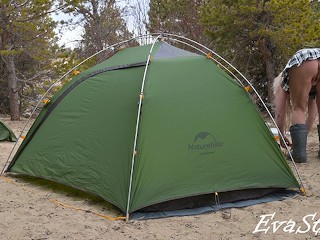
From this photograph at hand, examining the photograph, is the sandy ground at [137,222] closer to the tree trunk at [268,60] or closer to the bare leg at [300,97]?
the bare leg at [300,97]

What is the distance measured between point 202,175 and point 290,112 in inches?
86.7

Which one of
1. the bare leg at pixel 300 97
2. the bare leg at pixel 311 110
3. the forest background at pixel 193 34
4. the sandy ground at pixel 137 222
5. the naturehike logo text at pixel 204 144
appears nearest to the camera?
the sandy ground at pixel 137 222

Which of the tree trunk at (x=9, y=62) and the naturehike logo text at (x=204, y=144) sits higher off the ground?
the tree trunk at (x=9, y=62)

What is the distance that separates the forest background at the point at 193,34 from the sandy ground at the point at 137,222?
3950 millimetres

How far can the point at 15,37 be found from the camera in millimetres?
11547

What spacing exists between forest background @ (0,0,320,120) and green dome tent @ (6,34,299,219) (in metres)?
3.24

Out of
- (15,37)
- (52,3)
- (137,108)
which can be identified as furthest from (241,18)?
(137,108)

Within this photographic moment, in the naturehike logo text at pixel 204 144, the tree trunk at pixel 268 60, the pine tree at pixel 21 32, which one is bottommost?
the naturehike logo text at pixel 204 144

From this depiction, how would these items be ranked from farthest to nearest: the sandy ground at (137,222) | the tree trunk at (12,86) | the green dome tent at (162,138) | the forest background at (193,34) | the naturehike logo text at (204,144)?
the tree trunk at (12,86) < the forest background at (193,34) < the naturehike logo text at (204,144) < the green dome tent at (162,138) < the sandy ground at (137,222)

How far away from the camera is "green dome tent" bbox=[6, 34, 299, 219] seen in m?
3.42

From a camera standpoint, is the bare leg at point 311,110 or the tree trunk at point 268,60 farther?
the tree trunk at point 268,60

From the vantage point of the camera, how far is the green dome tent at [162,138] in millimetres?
3424

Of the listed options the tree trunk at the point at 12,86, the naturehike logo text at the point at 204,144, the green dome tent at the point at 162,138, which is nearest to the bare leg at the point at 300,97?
the green dome tent at the point at 162,138

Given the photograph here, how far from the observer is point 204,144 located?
3.60 meters
